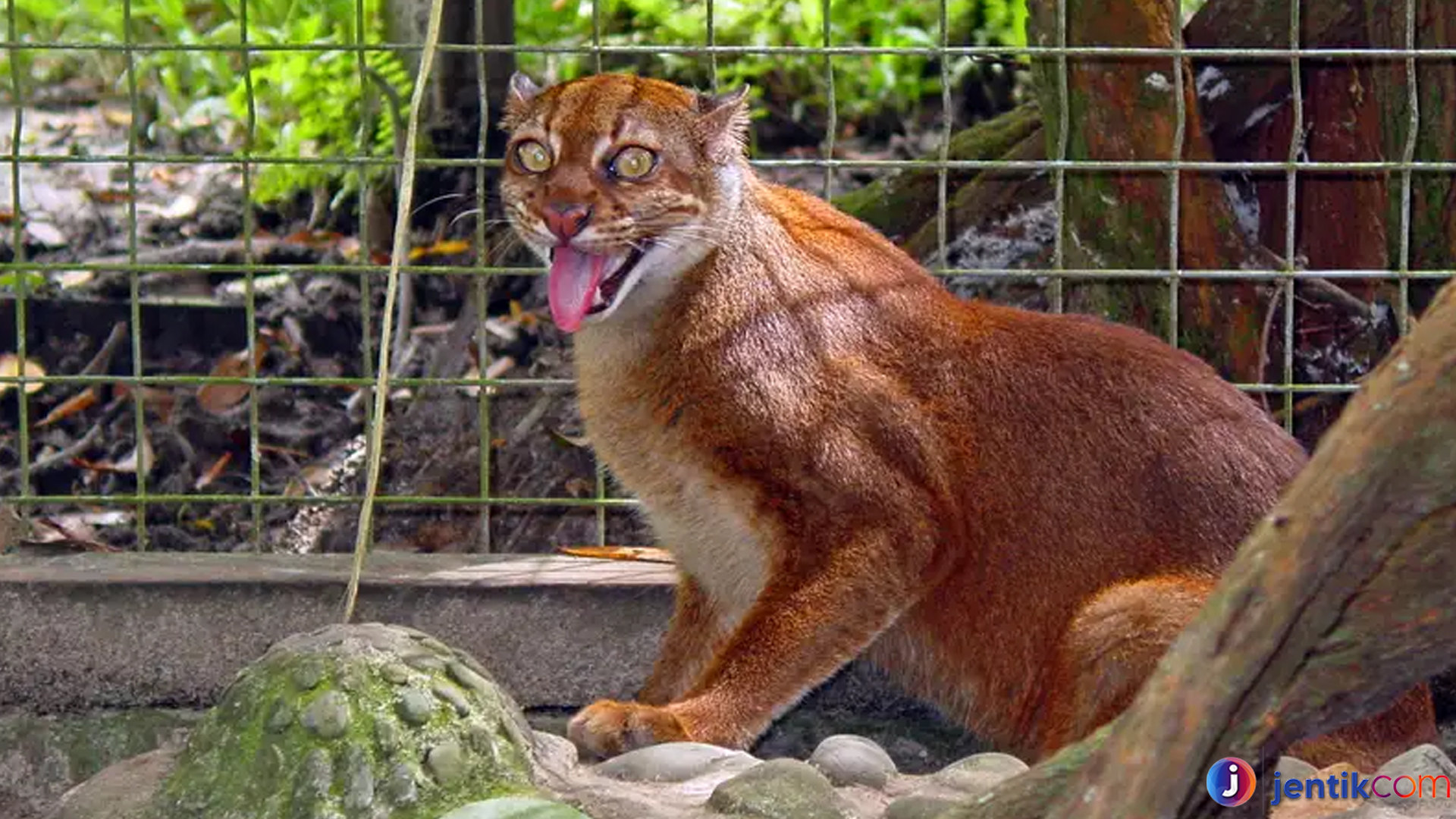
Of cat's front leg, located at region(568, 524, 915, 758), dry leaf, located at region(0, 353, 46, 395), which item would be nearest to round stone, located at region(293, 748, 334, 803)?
cat's front leg, located at region(568, 524, 915, 758)


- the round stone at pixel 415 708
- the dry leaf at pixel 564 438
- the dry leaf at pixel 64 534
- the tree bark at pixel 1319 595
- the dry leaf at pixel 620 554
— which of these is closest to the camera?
the tree bark at pixel 1319 595

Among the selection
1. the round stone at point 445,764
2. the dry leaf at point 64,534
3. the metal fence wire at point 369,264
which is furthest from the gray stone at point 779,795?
the dry leaf at point 64,534

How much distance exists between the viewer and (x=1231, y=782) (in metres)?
2.55

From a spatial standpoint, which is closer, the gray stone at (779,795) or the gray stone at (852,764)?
the gray stone at (779,795)

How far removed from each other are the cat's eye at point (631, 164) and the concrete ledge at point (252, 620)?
41.4 inches

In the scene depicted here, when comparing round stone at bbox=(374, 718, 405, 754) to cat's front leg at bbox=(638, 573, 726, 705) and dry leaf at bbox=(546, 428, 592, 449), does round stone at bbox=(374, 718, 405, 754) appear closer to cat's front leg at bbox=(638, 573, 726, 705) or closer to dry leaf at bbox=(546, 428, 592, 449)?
cat's front leg at bbox=(638, 573, 726, 705)

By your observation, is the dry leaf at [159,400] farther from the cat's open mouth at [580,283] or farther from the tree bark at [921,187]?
the cat's open mouth at [580,283]

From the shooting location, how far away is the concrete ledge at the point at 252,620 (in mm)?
4805

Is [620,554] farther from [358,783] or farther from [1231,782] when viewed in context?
[1231,782]

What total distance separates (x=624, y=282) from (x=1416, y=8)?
224 centimetres

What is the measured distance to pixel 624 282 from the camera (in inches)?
172

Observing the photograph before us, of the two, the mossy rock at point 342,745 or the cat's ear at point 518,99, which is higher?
the cat's ear at point 518,99

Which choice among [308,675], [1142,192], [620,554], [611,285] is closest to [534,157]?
[611,285]

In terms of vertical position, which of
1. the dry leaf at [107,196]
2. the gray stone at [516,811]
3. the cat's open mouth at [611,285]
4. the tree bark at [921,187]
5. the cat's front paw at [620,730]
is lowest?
the cat's front paw at [620,730]
